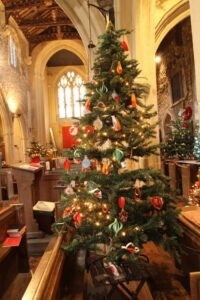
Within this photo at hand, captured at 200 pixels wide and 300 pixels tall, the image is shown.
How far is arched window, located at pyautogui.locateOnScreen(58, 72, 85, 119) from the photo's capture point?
20625 mm

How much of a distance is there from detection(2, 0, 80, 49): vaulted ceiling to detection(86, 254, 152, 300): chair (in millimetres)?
10948

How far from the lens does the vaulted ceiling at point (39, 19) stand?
37.2 feet

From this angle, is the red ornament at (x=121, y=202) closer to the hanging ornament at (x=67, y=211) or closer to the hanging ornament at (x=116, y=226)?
the hanging ornament at (x=116, y=226)

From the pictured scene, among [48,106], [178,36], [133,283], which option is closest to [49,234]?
[133,283]

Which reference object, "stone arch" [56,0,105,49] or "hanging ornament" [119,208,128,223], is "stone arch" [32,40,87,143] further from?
"hanging ornament" [119,208,128,223]

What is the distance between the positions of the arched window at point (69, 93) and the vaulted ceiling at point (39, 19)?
488cm

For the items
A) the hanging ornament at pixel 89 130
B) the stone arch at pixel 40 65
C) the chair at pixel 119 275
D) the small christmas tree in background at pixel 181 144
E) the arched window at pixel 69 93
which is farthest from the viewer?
the arched window at pixel 69 93

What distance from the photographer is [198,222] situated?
2445 millimetres

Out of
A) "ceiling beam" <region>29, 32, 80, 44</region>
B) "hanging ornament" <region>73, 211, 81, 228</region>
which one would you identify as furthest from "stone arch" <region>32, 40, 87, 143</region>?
"hanging ornament" <region>73, 211, 81, 228</region>

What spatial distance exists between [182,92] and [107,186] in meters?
10.4

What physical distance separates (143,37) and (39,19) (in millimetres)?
9896

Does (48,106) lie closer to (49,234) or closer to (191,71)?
(191,71)

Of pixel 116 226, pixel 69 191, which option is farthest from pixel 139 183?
pixel 69 191

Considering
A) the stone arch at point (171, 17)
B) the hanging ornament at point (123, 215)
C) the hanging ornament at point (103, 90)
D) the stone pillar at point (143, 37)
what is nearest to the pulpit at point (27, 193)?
the hanging ornament at point (103, 90)
